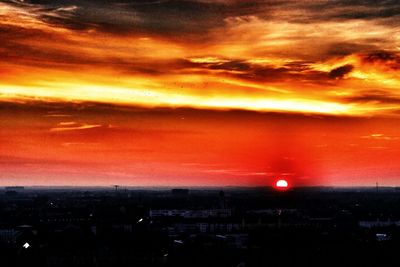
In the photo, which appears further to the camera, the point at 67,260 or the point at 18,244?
the point at 18,244

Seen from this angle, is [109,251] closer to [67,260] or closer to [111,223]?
[67,260]

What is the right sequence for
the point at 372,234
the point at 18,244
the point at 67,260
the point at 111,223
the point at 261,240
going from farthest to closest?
the point at 111,223 < the point at 372,234 < the point at 261,240 < the point at 18,244 < the point at 67,260

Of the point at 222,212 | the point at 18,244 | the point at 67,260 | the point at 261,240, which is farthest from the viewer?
the point at 222,212

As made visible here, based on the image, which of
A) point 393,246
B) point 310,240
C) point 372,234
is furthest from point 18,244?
point 372,234

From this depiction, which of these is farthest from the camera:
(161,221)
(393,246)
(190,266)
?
(161,221)

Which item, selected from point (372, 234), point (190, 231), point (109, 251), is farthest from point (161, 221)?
point (109, 251)

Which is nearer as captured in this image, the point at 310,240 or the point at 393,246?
the point at 393,246

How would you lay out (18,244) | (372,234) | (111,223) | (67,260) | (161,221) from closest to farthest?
(67,260)
(18,244)
(372,234)
(111,223)
(161,221)

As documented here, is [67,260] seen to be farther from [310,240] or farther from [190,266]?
[310,240]
